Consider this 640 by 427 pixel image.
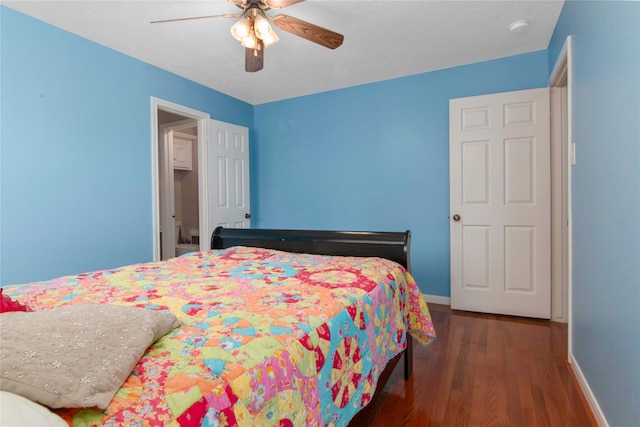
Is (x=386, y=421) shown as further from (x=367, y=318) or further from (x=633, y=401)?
(x=633, y=401)

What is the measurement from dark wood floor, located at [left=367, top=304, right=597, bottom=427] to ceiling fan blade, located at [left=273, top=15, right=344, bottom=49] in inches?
80.6

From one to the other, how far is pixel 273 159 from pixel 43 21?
2624 mm

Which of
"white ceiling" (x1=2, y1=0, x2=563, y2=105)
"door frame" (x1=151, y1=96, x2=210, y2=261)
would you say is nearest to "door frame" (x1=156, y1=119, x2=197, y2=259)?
"door frame" (x1=151, y1=96, x2=210, y2=261)

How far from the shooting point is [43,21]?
252 cm

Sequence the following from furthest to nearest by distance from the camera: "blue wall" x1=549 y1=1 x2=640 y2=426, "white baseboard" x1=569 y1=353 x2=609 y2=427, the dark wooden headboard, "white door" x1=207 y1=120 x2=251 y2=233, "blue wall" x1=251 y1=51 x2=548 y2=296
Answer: "white door" x1=207 y1=120 x2=251 y2=233 → "blue wall" x1=251 y1=51 x2=548 y2=296 → the dark wooden headboard → "white baseboard" x1=569 y1=353 x2=609 y2=427 → "blue wall" x1=549 y1=1 x2=640 y2=426

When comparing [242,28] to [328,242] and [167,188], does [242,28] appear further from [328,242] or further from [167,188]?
[167,188]

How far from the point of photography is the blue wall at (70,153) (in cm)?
237

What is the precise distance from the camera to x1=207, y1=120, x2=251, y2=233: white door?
3.95 metres

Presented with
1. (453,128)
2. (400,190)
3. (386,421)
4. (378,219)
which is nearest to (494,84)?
(453,128)

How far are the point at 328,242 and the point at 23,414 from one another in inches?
76.1

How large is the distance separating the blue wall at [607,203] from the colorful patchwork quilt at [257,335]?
84 centimetres

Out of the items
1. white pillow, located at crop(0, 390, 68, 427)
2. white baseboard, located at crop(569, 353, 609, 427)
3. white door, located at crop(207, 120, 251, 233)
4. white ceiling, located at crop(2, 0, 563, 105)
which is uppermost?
white ceiling, located at crop(2, 0, 563, 105)

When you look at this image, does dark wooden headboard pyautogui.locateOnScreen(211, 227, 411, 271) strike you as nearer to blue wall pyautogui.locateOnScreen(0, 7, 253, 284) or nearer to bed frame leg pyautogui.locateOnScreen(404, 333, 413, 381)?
bed frame leg pyautogui.locateOnScreen(404, 333, 413, 381)

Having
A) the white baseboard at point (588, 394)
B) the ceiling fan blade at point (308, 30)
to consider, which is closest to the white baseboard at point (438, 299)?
the white baseboard at point (588, 394)
